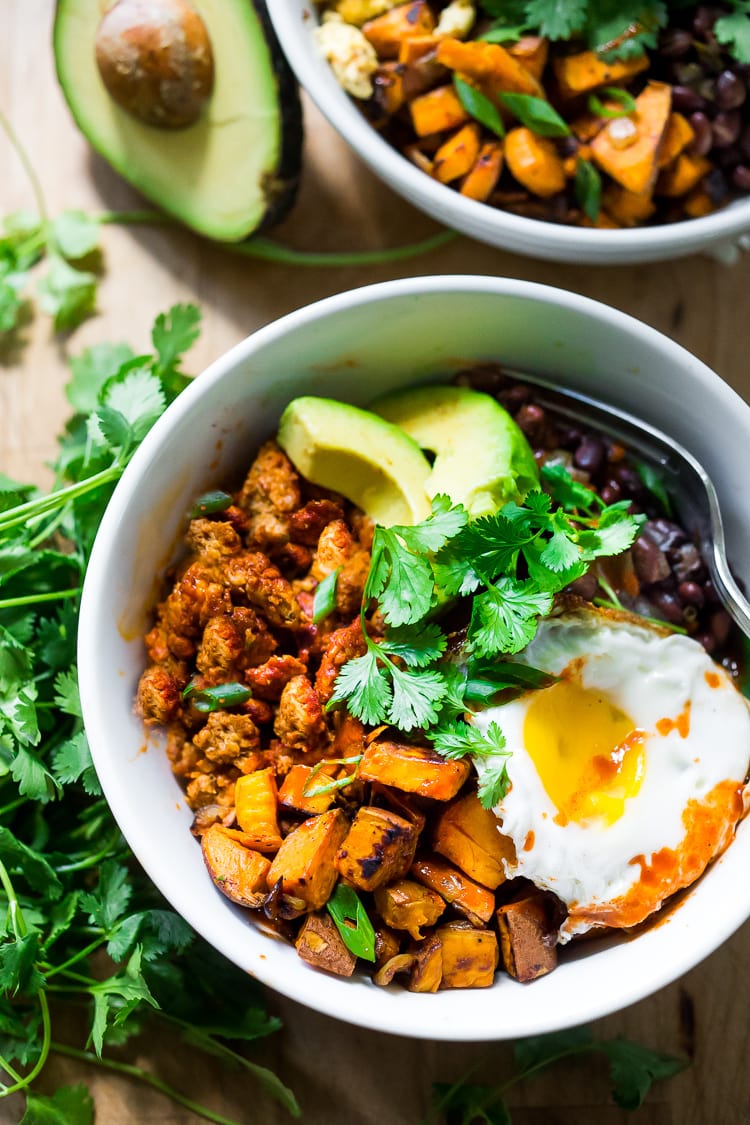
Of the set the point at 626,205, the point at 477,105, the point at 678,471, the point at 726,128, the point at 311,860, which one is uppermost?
the point at 477,105

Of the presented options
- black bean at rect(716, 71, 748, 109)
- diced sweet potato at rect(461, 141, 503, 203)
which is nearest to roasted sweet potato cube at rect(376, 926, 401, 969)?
diced sweet potato at rect(461, 141, 503, 203)

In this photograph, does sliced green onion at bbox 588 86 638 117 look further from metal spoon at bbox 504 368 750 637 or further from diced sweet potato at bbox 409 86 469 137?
metal spoon at bbox 504 368 750 637

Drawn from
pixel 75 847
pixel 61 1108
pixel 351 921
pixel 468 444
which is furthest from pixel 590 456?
pixel 61 1108

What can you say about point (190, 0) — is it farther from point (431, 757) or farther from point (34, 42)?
point (431, 757)

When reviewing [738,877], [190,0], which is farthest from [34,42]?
[738,877]

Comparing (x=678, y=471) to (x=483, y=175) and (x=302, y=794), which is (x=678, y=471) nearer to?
(x=483, y=175)
